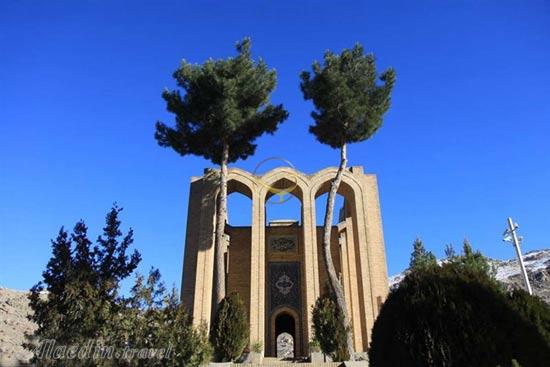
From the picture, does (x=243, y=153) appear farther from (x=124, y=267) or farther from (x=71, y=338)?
(x=71, y=338)

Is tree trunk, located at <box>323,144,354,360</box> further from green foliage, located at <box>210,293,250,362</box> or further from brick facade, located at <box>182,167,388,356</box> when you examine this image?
green foliage, located at <box>210,293,250,362</box>

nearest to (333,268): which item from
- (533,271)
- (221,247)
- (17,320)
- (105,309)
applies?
(221,247)

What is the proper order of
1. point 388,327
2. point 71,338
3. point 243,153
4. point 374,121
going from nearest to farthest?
point 388,327 → point 71,338 → point 374,121 → point 243,153

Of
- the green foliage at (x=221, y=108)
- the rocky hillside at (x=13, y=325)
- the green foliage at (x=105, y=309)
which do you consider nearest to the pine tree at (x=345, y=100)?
the green foliage at (x=221, y=108)

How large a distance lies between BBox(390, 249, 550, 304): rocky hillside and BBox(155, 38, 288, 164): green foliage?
15431 mm

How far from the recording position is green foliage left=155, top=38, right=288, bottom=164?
1714cm

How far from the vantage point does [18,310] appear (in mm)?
28906

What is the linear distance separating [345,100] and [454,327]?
41.1 feet

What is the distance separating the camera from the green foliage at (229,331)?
42.8 ft

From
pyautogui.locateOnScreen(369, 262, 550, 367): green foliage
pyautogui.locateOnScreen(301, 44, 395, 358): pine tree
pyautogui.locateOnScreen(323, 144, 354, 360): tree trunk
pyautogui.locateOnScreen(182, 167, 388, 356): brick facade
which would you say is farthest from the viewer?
pyautogui.locateOnScreen(182, 167, 388, 356): brick facade

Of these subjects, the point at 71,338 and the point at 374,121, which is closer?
the point at 71,338

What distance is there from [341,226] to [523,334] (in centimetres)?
1671

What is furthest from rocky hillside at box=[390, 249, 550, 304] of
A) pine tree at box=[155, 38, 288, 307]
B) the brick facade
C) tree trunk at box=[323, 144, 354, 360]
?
pine tree at box=[155, 38, 288, 307]

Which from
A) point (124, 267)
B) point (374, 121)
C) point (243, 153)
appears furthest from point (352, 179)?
point (124, 267)
